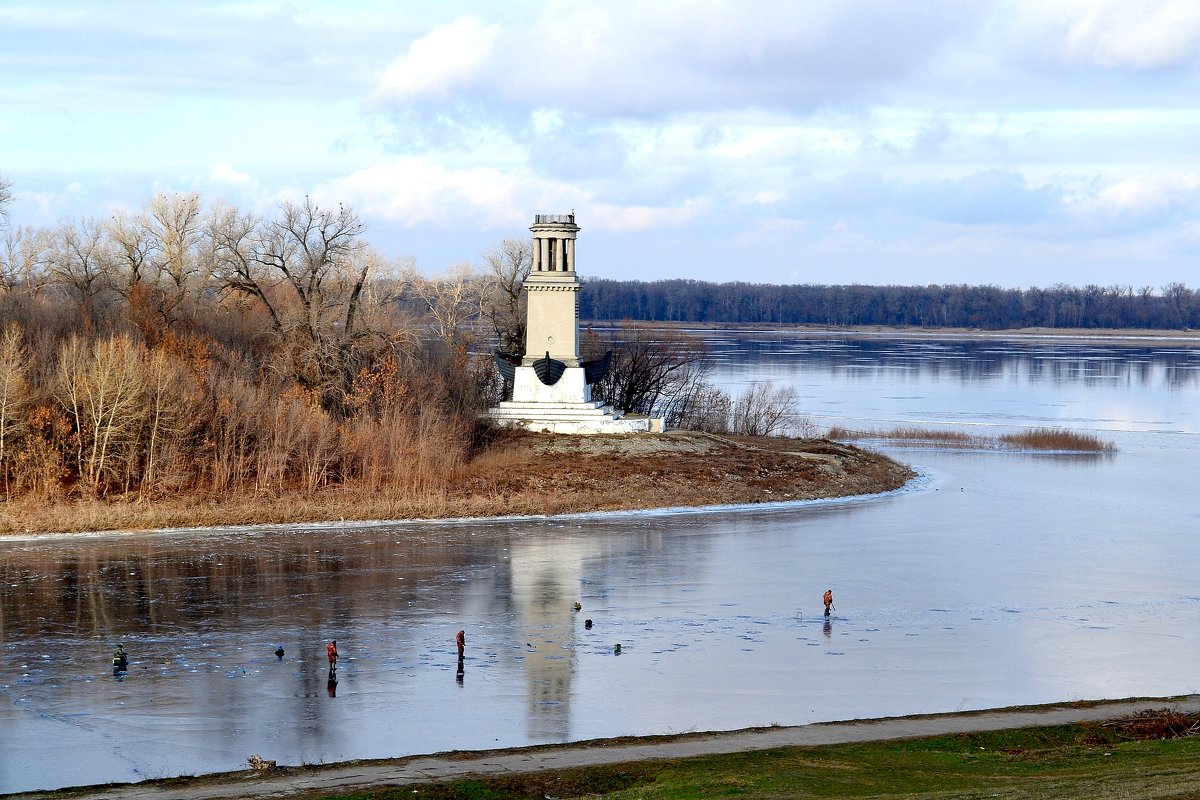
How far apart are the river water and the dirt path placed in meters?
0.92

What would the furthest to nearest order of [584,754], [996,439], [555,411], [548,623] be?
1. [996,439]
2. [555,411]
3. [548,623]
4. [584,754]

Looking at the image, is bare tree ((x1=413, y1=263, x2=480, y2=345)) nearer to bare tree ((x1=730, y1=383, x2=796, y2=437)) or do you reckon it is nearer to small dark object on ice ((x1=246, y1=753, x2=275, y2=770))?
bare tree ((x1=730, y1=383, x2=796, y2=437))

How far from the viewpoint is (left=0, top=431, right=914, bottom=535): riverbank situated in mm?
39719

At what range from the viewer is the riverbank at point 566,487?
130ft

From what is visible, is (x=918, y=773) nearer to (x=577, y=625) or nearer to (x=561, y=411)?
(x=577, y=625)

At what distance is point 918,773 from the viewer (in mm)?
17031

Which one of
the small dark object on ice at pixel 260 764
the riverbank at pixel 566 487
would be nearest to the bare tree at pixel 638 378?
the riverbank at pixel 566 487

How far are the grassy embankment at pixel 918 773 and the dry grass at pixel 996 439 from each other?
44518mm

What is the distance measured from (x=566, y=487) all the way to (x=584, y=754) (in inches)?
1101

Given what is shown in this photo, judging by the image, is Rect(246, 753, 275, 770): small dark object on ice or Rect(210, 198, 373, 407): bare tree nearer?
Rect(246, 753, 275, 770): small dark object on ice

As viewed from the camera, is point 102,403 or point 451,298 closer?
point 102,403

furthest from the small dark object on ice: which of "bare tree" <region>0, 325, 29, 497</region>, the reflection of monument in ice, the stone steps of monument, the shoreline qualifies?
the stone steps of monument

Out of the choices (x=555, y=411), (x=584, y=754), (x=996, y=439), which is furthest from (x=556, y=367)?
(x=584, y=754)

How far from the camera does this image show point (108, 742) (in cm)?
1925
